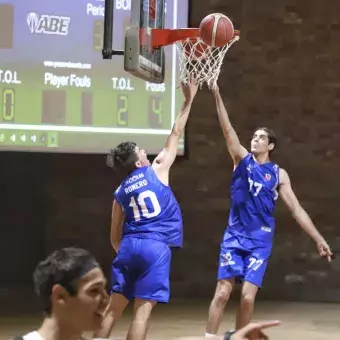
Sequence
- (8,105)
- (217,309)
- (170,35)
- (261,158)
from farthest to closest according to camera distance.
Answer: (8,105) → (170,35) → (261,158) → (217,309)

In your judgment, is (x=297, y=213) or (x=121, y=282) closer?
(x=121, y=282)

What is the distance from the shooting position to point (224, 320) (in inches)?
272

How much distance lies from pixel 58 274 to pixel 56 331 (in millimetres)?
155

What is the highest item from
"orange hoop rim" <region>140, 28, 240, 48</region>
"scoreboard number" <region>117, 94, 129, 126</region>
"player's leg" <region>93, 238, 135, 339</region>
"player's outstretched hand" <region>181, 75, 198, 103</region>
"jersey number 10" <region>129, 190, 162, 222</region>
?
"orange hoop rim" <region>140, 28, 240, 48</region>

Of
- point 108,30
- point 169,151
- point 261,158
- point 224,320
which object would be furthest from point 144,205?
point 224,320

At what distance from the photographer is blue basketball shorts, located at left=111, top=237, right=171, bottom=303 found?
4562 mm

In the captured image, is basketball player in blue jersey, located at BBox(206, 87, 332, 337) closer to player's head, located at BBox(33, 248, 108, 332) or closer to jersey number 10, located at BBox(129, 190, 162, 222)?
jersey number 10, located at BBox(129, 190, 162, 222)

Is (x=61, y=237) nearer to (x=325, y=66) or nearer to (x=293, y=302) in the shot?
(x=293, y=302)

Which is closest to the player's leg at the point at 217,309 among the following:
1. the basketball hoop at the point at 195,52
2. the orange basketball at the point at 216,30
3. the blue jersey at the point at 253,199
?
the blue jersey at the point at 253,199

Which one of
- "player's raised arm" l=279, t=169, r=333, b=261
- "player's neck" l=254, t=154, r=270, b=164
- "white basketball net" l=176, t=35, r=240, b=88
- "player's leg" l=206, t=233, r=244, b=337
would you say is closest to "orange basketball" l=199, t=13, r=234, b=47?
"white basketball net" l=176, t=35, r=240, b=88

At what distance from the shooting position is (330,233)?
842cm

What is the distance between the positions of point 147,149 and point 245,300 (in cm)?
273

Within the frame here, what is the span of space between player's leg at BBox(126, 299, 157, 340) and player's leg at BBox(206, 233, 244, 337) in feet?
2.59

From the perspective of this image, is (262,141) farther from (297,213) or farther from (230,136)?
(297,213)
